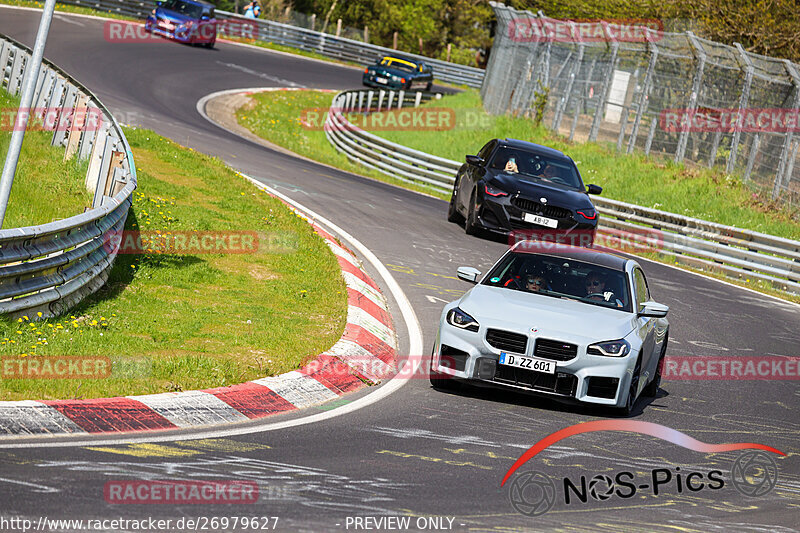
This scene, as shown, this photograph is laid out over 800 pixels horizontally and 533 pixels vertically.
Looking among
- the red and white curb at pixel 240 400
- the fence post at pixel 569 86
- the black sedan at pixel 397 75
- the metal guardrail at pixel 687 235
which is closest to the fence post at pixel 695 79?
the fence post at pixel 569 86

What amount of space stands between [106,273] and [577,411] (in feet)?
17.2

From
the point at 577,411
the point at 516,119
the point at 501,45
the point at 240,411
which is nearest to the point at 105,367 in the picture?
the point at 240,411

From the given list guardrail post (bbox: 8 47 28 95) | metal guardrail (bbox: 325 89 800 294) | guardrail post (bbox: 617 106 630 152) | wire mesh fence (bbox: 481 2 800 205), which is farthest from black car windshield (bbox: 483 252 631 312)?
guardrail post (bbox: 617 106 630 152)

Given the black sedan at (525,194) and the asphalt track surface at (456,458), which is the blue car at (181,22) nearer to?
the black sedan at (525,194)

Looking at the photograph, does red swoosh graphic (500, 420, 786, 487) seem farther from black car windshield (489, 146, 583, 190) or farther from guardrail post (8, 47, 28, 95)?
guardrail post (8, 47, 28, 95)

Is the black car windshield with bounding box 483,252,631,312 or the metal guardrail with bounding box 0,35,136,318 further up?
the black car windshield with bounding box 483,252,631,312

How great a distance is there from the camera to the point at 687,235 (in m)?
22.2

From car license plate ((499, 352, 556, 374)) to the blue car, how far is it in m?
38.2

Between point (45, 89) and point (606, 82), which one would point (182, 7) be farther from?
point (45, 89)

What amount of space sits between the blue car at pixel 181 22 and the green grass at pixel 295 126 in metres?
5.79

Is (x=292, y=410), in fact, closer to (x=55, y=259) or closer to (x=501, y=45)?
(x=55, y=259)

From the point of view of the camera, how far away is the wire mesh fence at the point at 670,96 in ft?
84.6

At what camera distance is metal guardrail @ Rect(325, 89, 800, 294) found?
2048 cm

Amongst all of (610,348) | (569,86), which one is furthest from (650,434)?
(569,86)
